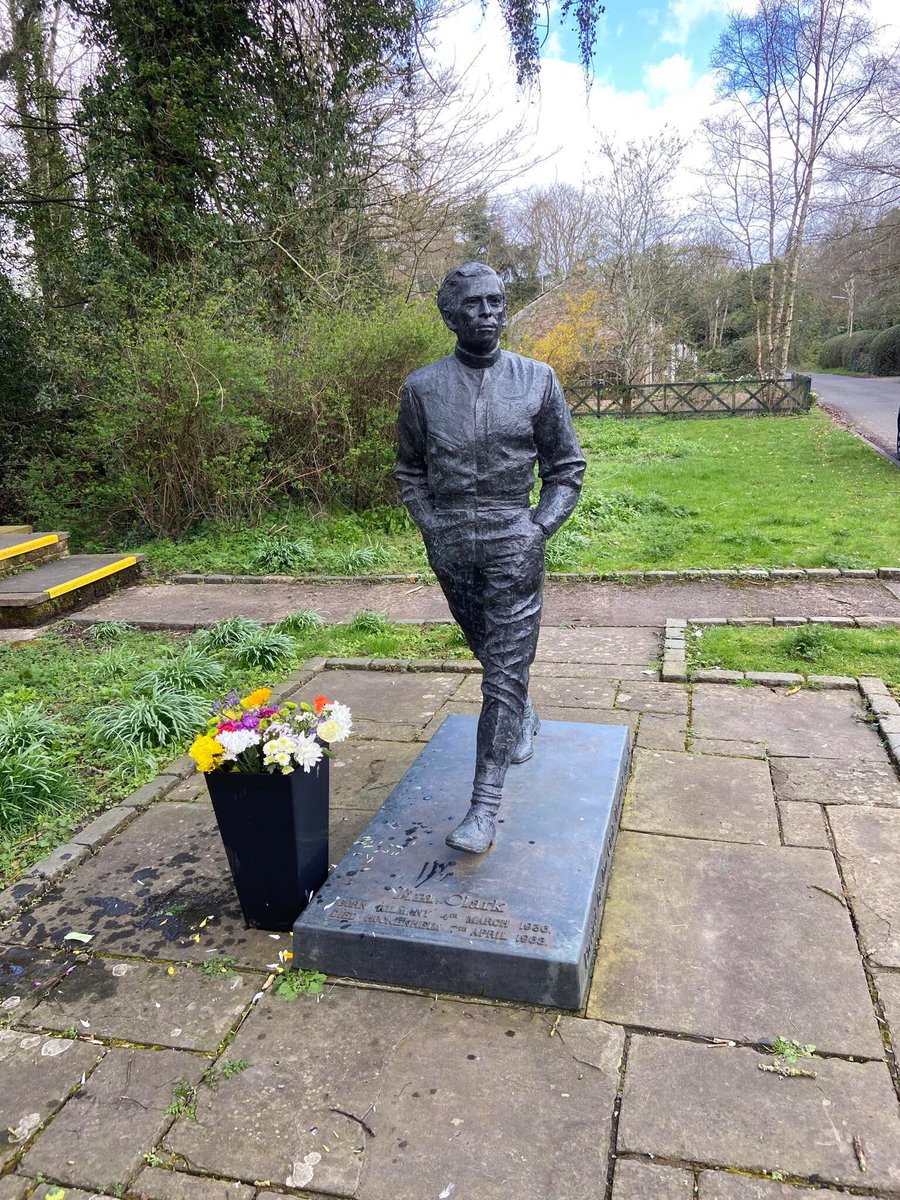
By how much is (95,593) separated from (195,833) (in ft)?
17.2

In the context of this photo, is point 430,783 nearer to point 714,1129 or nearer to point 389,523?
point 714,1129

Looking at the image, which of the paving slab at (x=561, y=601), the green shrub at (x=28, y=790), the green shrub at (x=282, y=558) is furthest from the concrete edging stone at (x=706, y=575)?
the green shrub at (x=28, y=790)

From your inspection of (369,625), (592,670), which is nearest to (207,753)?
(592,670)

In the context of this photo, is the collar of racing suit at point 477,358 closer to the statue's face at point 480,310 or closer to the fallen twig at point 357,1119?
the statue's face at point 480,310

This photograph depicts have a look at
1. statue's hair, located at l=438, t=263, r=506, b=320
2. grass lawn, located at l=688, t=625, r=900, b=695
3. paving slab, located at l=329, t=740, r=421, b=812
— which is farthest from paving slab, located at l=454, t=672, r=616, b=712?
statue's hair, located at l=438, t=263, r=506, b=320

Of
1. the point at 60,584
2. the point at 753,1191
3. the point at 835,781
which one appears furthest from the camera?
the point at 60,584

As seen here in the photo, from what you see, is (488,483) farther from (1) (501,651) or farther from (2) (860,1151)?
(2) (860,1151)

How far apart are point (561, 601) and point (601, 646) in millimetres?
1327

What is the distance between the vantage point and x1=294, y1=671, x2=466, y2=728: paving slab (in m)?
4.90

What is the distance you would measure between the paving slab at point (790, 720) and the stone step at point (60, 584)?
18.8 feet

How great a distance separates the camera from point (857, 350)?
38062 millimetres

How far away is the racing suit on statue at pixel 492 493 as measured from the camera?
285cm

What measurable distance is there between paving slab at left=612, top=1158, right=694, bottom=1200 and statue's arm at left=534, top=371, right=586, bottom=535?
1875 mm

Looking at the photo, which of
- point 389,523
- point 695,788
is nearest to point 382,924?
point 695,788
